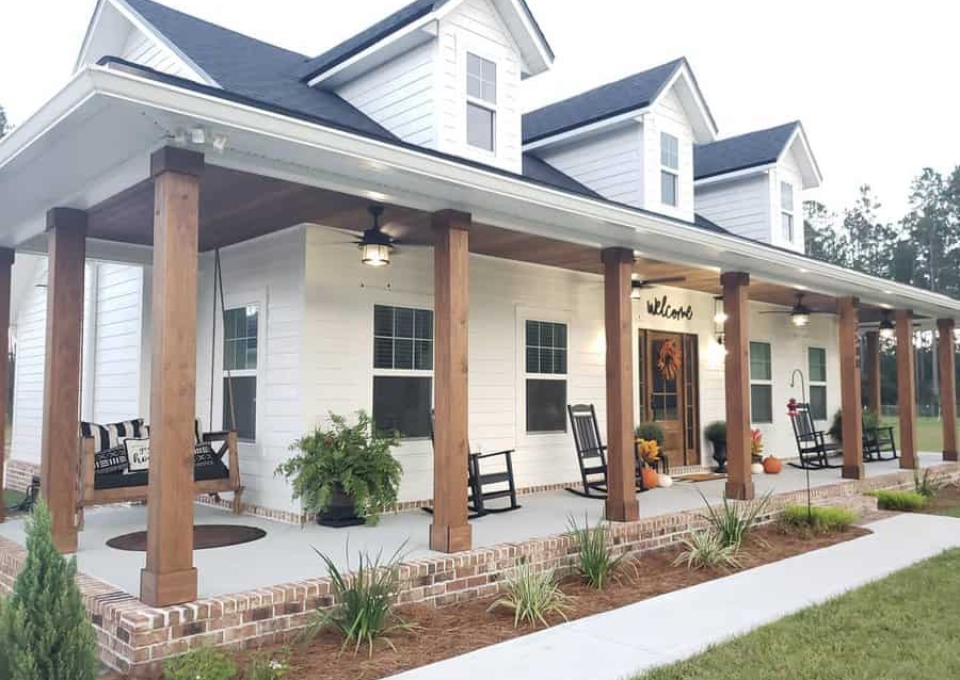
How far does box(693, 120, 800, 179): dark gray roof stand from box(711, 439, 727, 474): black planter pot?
3.90 metres

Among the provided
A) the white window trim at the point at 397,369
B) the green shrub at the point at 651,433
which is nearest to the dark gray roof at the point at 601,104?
the white window trim at the point at 397,369

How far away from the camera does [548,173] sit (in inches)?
355

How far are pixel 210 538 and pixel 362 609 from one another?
2035mm

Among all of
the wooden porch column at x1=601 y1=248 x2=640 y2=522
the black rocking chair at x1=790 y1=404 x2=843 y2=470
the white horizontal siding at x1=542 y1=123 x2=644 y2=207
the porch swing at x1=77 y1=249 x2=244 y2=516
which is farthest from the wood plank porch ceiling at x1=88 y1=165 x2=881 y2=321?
the black rocking chair at x1=790 y1=404 x2=843 y2=470

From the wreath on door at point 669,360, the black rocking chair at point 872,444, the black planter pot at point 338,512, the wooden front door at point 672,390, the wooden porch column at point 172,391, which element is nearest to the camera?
the wooden porch column at point 172,391

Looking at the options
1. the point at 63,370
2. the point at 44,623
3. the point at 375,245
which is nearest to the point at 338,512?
the point at 375,245

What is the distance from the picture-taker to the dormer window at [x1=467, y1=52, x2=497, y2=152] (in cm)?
707

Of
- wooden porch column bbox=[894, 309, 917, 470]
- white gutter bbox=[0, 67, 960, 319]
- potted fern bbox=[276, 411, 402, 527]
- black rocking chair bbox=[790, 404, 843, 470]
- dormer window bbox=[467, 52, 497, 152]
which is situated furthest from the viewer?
wooden porch column bbox=[894, 309, 917, 470]

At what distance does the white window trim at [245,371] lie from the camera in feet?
22.1

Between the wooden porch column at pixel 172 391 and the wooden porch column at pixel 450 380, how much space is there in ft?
5.85

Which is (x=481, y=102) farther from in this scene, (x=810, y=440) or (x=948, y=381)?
(x=948, y=381)

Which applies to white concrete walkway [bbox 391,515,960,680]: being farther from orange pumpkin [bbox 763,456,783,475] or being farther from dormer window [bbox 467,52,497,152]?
dormer window [bbox 467,52,497,152]

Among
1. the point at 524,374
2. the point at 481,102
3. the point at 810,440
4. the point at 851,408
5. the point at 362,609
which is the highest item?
the point at 481,102

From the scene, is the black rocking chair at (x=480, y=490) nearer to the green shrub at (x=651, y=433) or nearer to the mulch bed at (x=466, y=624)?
the mulch bed at (x=466, y=624)
